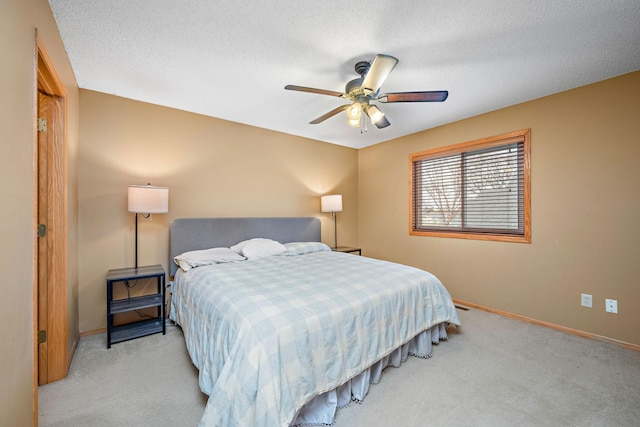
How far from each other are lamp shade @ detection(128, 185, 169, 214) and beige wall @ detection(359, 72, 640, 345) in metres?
3.53

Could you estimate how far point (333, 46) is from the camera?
1919mm

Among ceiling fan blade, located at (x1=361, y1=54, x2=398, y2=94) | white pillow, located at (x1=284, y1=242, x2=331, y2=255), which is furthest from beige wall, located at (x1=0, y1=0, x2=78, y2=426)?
white pillow, located at (x1=284, y1=242, x2=331, y2=255)

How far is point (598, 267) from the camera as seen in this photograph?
2496 mm

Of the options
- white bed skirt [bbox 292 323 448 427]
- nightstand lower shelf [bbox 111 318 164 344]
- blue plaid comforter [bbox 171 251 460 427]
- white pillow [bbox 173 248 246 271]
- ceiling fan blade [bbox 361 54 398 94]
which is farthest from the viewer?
white pillow [bbox 173 248 246 271]

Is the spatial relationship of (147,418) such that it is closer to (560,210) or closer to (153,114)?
(153,114)

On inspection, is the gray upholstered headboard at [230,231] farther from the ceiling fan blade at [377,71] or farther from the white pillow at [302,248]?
the ceiling fan blade at [377,71]

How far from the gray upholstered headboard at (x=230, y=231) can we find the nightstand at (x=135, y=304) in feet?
1.09

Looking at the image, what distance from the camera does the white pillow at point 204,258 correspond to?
2588 millimetres

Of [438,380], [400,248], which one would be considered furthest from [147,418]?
[400,248]

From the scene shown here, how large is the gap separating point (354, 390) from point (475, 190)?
9.31 ft

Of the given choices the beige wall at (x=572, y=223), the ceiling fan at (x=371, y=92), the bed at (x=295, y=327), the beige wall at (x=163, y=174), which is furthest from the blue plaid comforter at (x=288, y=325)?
the ceiling fan at (x=371, y=92)

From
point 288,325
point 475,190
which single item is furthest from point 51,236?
point 475,190

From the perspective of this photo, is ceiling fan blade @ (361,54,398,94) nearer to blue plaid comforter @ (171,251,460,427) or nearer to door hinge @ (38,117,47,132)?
blue plaid comforter @ (171,251,460,427)

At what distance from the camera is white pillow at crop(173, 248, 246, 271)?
8.49ft
